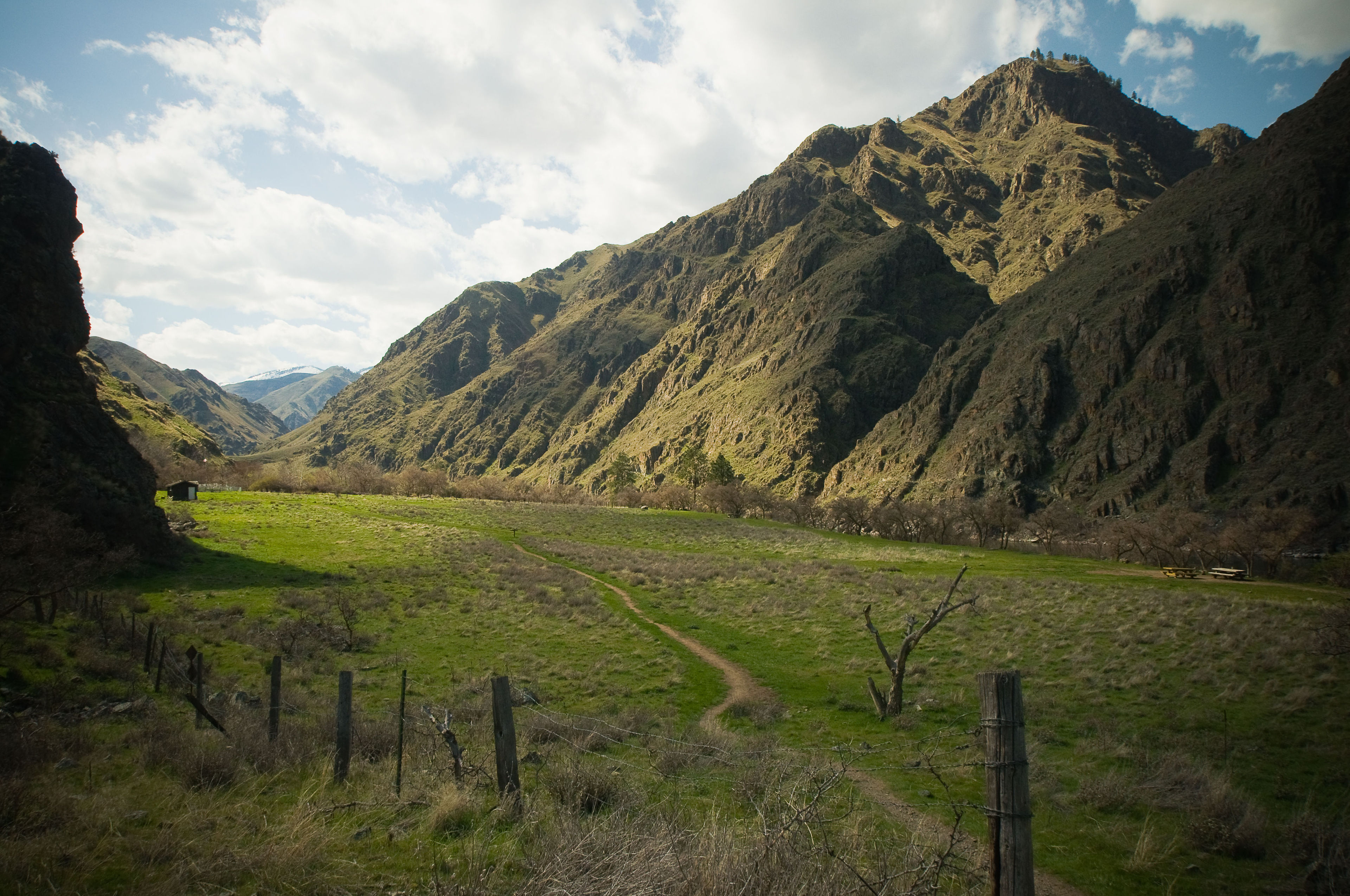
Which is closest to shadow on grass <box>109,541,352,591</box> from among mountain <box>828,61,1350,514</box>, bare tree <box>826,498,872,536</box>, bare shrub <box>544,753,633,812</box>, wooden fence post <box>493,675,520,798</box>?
bare shrub <box>544,753,633,812</box>

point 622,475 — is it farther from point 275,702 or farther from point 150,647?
point 275,702

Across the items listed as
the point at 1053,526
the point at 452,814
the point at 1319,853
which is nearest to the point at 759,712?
the point at 452,814

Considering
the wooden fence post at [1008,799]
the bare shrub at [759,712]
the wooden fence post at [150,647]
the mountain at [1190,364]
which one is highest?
the mountain at [1190,364]

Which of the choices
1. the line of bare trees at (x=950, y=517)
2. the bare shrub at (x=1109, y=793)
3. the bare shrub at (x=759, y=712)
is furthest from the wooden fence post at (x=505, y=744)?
the line of bare trees at (x=950, y=517)

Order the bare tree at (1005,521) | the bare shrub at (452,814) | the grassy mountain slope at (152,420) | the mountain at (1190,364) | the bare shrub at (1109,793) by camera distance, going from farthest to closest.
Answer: the grassy mountain slope at (152,420) → the mountain at (1190,364) → the bare tree at (1005,521) → the bare shrub at (1109,793) → the bare shrub at (452,814)

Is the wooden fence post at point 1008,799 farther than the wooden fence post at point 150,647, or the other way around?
the wooden fence post at point 150,647

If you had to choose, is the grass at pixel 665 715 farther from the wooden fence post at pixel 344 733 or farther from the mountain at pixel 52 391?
the mountain at pixel 52 391

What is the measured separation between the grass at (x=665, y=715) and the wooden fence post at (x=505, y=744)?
420 mm

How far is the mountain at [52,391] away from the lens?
92.6 ft

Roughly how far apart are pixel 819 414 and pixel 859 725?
16220 centimetres

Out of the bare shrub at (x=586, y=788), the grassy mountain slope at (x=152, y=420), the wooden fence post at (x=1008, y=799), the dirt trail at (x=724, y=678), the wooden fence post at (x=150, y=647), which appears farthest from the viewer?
the grassy mountain slope at (x=152, y=420)

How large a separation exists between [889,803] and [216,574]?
35.4 metres

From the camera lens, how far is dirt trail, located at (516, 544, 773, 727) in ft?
52.0

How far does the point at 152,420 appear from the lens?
441 ft
